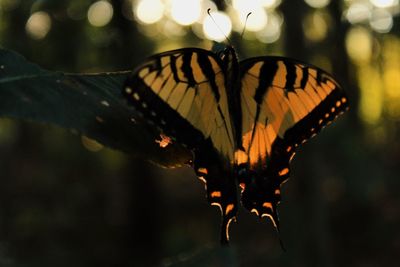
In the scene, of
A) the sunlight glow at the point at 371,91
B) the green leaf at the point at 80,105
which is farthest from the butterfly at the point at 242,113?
the sunlight glow at the point at 371,91

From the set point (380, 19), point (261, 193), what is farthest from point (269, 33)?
point (261, 193)

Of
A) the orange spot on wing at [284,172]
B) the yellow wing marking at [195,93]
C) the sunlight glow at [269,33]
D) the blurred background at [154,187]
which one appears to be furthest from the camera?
the sunlight glow at [269,33]

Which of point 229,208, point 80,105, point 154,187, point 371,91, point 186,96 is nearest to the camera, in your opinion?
point 80,105

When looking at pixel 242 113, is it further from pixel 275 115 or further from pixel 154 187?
pixel 154 187

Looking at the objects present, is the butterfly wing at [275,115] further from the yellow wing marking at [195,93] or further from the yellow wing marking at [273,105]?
the yellow wing marking at [195,93]

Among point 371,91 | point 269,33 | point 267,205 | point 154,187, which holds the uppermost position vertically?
point 371,91

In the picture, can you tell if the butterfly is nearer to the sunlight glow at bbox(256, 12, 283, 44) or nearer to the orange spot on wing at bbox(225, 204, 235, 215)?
the orange spot on wing at bbox(225, 204, 235, 215)

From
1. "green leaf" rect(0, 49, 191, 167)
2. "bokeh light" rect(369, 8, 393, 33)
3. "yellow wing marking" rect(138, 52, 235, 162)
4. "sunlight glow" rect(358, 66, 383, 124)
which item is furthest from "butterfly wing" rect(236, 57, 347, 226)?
"sunlight glow" rect(358, 66, 383, 124)
